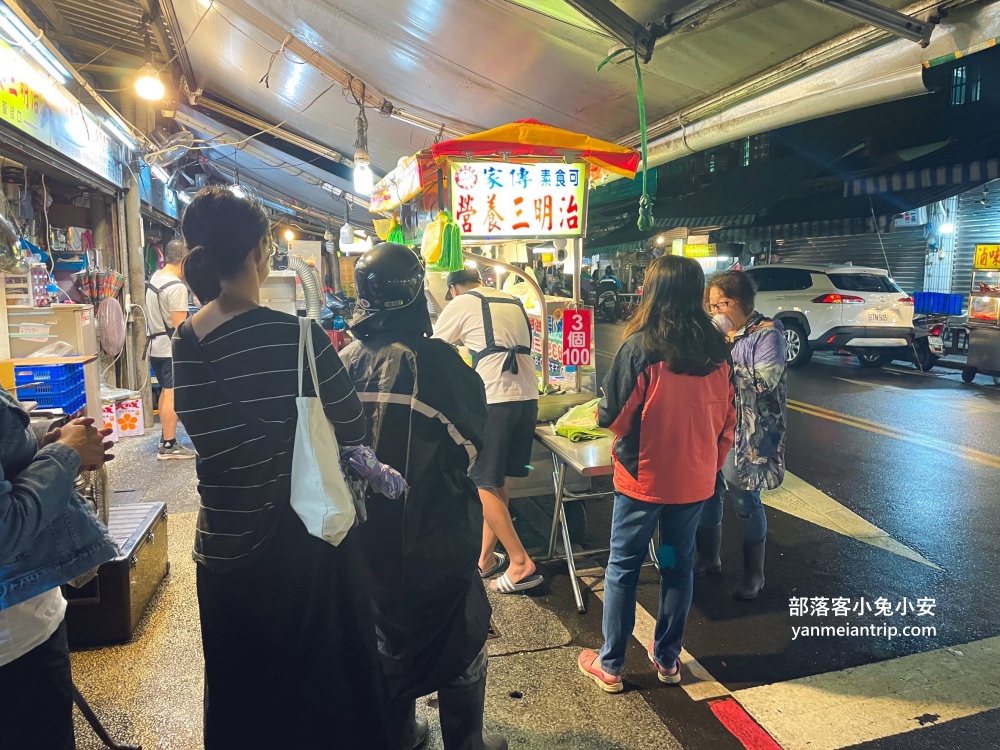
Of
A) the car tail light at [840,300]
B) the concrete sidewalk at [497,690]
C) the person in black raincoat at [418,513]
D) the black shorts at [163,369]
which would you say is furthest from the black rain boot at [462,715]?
the car tail light at [840,300]

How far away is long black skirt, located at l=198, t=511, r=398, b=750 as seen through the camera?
1776 millimetres

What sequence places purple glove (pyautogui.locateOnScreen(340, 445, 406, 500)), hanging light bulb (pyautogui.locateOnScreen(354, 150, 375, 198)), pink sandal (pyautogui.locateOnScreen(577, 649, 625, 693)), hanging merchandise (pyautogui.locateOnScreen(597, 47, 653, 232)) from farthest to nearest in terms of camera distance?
hanging light bulb (pyautogui.locateOnScreen(354, 150, 375, 198)) < hanging merchandise (pyautogui.locateOnScreen(597, 47, 653, 232)) < pink sandal (pyautogui.locateOnScreen(577, 649, 625, 693)) < purple glove (pyautogui.locateOnScreen(340, 445, 406, 500))

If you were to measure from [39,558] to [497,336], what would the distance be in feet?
8.52

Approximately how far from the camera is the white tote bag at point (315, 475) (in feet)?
5.58

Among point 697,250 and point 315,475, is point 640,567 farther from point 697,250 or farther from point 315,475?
Answer: point 697,250

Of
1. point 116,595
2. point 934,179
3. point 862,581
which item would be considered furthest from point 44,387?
point 934,179

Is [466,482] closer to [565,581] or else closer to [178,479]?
[565,581]

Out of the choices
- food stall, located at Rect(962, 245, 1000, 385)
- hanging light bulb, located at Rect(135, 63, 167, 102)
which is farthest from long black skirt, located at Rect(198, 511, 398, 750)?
food stall, located at Rect(962, 245, 1000, 385)

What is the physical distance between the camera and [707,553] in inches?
156

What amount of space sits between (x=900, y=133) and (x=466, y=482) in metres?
14.3

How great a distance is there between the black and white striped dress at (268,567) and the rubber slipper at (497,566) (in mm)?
2024

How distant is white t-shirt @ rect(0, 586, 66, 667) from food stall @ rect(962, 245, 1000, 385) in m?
11.6

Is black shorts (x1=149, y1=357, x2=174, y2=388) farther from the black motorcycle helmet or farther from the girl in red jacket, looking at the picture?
the girl in red jacket

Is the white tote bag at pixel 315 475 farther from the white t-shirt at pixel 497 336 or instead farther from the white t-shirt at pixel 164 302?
the white t-shirt at pixel 164 302
